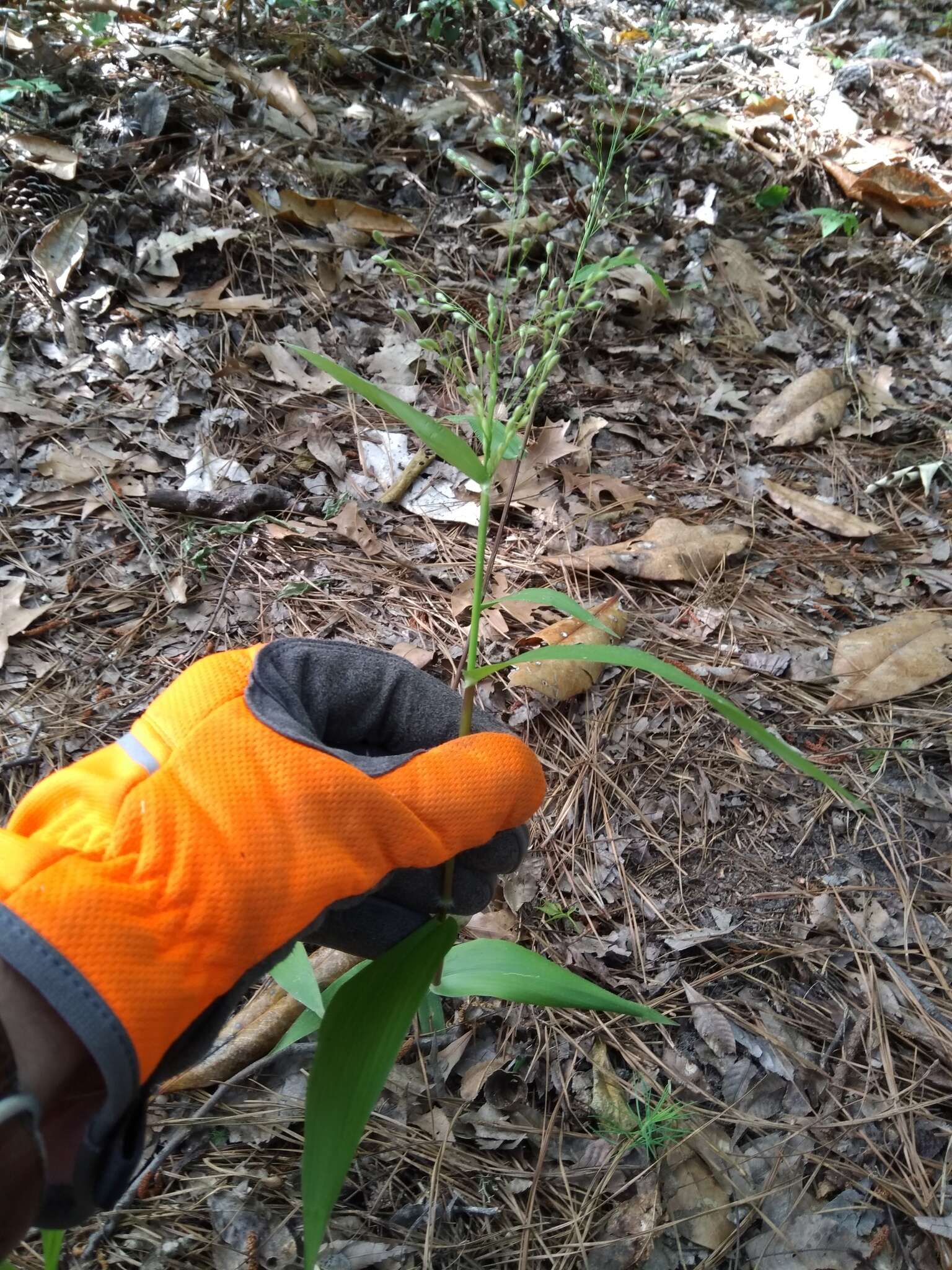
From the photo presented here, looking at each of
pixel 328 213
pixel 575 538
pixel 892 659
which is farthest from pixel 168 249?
pixel 892 659

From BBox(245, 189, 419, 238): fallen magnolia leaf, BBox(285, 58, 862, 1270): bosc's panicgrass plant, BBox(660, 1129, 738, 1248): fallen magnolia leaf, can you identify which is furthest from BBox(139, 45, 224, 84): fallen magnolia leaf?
BBox(660, 1129, 738, 1248): fallen magnolia leaf

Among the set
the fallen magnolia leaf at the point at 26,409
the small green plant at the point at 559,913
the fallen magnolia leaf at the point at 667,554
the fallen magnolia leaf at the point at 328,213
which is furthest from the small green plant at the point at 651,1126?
the fallen magnolia leaf at the point at 328,213

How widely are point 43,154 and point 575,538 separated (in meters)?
1.83

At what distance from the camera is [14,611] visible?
1.51 metres

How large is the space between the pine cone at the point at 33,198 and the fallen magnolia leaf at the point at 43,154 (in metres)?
0.02

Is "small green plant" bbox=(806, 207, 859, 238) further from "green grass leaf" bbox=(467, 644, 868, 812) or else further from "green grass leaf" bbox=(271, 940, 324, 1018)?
"green grass leaf" bbox=(271, 940, 324, 1018)

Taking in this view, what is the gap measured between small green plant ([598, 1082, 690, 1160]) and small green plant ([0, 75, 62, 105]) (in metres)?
2.85

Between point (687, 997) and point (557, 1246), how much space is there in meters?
0.37

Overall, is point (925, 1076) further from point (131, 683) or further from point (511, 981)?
point (131, 683)

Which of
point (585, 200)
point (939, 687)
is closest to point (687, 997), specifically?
point (939, 687)

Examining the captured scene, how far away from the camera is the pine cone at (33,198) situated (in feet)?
6.63

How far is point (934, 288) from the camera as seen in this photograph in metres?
2.52

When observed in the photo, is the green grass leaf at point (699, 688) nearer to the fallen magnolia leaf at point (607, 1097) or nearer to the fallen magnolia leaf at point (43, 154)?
the fallen magnolia leaf at point (607, 1097)

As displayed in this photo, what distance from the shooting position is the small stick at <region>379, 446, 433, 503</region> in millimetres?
1836
